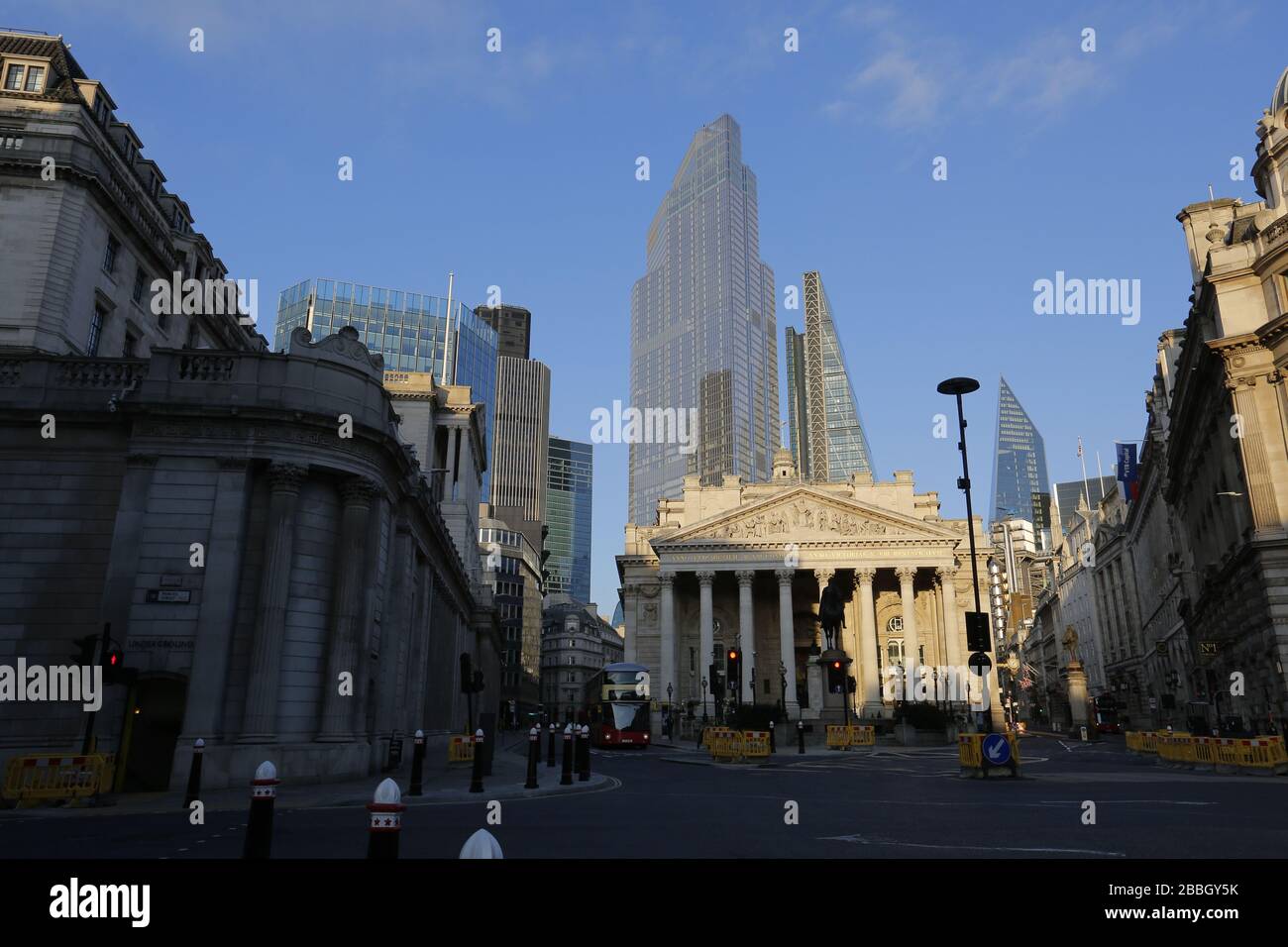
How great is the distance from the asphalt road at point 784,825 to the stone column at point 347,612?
6669 mm

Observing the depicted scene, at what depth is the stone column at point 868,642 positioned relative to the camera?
64625 mm

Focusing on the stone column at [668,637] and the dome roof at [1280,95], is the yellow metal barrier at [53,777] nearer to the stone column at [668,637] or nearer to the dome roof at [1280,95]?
the dome roof at [1280,95]

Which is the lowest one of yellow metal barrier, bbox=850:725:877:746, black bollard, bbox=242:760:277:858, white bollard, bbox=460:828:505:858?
yellow metal barrier, bbox=850:725:877:746

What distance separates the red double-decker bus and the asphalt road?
1059 inches

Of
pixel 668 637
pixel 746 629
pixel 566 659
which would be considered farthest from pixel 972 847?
pixel 566 659

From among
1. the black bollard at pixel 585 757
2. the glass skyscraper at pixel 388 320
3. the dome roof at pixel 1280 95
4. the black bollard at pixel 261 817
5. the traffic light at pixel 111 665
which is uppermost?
the glass skyscraper at pixel 388 320

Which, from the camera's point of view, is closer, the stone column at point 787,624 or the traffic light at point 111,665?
the traffic light at point 111,665

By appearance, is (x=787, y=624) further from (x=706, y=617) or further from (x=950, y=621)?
(x=950, y=621)

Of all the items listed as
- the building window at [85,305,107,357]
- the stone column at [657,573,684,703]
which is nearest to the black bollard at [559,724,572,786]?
the building window at [85,305,107,357]

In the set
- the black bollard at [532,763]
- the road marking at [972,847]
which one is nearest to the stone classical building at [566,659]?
the black bollard at [532,763]

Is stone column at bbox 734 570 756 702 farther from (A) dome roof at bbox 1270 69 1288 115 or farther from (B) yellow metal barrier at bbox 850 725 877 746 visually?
(A) dome roof at bbox 1270 69 1288 115

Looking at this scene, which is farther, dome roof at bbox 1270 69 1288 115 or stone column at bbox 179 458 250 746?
dome roof at bbox 1270 69 1288 115

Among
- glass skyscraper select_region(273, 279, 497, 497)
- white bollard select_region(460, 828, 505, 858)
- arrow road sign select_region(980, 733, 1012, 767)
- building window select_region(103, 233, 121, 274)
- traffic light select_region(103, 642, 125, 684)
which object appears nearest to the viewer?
white bollard select_region(460, 828, 505, 858)

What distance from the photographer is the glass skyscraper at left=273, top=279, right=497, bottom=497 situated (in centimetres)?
10081
